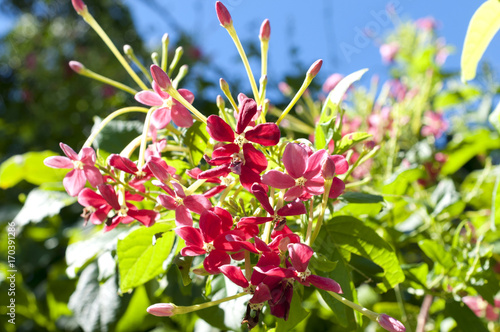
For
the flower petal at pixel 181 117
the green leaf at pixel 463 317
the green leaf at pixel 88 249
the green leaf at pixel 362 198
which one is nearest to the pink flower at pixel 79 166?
the flower petal at pixel 181 117

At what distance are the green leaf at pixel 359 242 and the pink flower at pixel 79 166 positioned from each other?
11.0 inches

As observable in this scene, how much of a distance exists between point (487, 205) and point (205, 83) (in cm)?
148

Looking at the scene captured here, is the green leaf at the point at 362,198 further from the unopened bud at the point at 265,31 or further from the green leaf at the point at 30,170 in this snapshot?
the green leaf at the point at 30,170

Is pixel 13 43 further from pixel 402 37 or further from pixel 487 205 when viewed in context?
pixel 487 205

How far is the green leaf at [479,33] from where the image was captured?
61 cm

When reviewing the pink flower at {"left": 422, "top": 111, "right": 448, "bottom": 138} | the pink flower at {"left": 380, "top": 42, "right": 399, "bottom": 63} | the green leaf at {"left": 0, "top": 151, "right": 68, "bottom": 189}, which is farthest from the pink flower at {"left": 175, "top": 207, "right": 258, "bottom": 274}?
the pink flower at {"left": 380, "top": 42, "right": 399, "bottom": 63}

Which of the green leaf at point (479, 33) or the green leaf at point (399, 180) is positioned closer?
the green leaf at point (479, 33)

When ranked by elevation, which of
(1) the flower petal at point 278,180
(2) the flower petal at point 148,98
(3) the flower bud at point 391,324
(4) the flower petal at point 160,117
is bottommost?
(3) the flower bud at point 391,324

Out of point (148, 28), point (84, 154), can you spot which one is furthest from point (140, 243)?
point (148, 28)

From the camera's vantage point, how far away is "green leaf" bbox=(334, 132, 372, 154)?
0.56 metres

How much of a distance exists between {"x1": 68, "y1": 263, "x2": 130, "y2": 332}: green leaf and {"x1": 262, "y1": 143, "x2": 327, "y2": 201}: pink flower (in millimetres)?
498

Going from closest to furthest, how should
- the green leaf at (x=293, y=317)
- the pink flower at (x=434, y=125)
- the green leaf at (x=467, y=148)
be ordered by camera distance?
the green leaf at (x=293, y=317) → the green leaf at (x=467, y=148) → the pink flower at (x=434, y=125)

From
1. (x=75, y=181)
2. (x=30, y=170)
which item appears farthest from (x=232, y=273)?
(x=30, y=170)

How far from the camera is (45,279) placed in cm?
131
